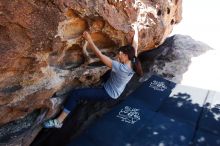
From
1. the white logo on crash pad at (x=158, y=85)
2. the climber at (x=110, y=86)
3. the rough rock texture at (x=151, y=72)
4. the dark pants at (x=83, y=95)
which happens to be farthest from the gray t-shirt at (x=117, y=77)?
the white logo on crash pad at (x=158, y=85)

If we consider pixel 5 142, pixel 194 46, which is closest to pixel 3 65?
pixel 5 142

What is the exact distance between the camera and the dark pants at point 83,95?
18.8ft

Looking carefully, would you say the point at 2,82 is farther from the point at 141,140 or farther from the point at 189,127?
the point at 189,127

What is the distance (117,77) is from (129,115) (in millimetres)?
1030

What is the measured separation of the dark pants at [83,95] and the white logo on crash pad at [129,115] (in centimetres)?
62

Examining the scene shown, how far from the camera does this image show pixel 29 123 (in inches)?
221

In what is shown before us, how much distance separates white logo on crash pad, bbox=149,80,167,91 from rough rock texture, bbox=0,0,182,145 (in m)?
1.50

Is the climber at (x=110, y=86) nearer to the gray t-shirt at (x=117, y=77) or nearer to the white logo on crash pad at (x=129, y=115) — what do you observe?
the gray t-shirt at (x=117, y=77)

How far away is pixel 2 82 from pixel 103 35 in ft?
7.12

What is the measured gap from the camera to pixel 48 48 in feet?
16.0

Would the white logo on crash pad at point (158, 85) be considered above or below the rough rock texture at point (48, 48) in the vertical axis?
below

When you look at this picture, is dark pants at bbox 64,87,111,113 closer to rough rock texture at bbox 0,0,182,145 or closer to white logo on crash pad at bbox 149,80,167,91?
rough rock texture at bbox 0,0,182,145

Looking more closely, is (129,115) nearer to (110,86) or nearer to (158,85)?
(110,86)

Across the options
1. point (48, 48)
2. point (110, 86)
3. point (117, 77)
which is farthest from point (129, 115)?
point (48, 48)
